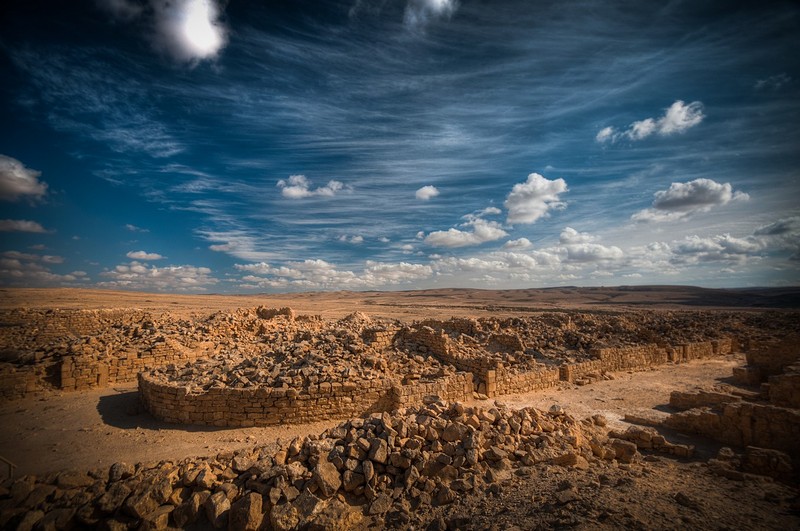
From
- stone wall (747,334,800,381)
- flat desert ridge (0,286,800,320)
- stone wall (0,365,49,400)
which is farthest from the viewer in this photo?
flat desert ridge (0,286,800,320)

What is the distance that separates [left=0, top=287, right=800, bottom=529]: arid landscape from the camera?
468 cm

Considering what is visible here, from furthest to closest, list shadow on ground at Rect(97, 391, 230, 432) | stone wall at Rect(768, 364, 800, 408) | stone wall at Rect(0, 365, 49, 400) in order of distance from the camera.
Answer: stone wall at Rect(0, 365, 49, 400) < stone wall at Rect(768, 364, 800, 408) < shadow on ground at Rect(97, 391, 230, 432)

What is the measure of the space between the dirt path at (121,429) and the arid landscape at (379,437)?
0.06 metres

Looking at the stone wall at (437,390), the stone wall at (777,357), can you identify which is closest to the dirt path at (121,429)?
the stone wall at (437,390)

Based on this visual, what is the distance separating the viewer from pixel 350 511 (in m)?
4.79

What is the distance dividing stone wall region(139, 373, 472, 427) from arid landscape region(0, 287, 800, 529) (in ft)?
0.13

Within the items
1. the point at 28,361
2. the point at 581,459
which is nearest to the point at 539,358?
the point at 581,459

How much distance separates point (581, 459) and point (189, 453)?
7738 mm

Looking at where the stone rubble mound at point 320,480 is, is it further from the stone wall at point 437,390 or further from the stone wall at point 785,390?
the stone wall at point 785,390

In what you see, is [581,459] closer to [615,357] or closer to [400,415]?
[400,415]

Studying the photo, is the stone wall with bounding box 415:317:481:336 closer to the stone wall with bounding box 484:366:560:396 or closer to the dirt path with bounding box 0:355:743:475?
the stone wall with bounding box 484:366:560:396

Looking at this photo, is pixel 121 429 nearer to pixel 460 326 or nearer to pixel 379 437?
pixel 379 437

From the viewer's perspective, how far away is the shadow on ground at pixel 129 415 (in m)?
8.82

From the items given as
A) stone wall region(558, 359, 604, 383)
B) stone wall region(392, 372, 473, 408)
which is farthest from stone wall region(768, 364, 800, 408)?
stone wall region(392, 372, 473, 408)
